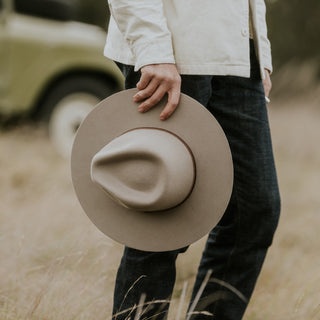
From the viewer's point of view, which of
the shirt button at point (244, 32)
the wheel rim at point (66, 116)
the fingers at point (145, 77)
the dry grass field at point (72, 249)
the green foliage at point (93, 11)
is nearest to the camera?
the fingers at point (145, 77)

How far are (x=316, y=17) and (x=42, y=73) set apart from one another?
29.2 feet

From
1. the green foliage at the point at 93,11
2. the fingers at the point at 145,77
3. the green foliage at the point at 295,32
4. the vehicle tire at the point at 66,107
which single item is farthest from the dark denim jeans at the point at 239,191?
the green foliage at the point at 93,11

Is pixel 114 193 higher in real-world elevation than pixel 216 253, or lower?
higher

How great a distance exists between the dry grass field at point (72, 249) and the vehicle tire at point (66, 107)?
0.54ft

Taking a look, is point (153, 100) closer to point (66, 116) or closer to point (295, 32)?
point (66, 116)

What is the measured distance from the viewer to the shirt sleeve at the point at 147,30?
1222mm

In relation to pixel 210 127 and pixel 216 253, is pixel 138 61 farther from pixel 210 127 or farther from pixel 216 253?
pixel 216 253

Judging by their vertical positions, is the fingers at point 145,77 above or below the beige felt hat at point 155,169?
above

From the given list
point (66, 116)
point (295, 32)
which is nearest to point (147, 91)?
point (66, 116)

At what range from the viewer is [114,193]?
4.13 ft

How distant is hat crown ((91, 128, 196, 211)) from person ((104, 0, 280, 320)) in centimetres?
8

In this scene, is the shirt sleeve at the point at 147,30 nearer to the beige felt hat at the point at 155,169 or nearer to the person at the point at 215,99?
the person at the point at 215,99

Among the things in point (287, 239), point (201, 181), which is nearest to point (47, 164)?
point (287, 239)

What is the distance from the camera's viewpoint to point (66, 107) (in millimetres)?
4875
